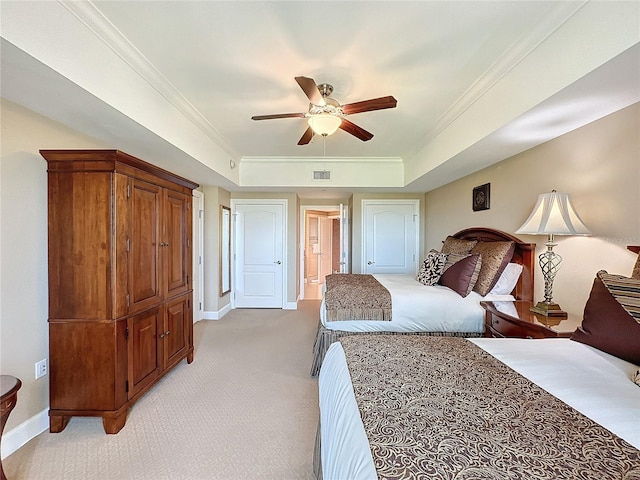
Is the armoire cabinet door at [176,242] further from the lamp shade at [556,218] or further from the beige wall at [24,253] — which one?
the lamp shade at [556,218]

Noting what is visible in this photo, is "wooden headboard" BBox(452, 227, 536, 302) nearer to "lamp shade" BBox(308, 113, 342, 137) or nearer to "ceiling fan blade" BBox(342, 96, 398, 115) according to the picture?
"ceiling fan blade" BBox(342, 96, 398, 115)

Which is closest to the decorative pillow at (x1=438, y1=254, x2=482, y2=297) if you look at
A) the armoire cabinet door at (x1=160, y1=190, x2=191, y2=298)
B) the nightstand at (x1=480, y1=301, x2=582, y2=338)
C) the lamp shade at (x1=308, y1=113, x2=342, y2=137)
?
the nightstand at (x1=480, y1=301, x2=582, y2=338)

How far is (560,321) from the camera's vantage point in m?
1.94

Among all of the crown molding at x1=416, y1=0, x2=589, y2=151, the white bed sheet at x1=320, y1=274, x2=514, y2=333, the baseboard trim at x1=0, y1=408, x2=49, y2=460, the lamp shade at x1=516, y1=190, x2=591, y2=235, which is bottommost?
the baseboard trim at x1=0, y1=408, x2=49, y2=460

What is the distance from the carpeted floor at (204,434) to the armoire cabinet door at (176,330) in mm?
215

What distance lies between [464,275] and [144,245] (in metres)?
2.82

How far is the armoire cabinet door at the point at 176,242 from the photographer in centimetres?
264

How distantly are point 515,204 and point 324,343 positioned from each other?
90.2 inches

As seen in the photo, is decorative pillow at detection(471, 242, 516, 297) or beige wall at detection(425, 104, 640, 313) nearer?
beige wall at detection(425, 104, 640, 313)

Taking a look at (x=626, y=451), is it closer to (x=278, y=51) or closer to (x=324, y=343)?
(x=324, y=343)

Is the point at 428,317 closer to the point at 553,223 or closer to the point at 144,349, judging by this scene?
the point at 553,223

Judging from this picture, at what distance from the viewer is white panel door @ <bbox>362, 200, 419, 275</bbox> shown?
543cm

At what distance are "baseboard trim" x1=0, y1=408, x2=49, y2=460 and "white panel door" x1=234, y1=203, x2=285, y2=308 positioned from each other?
3502mm

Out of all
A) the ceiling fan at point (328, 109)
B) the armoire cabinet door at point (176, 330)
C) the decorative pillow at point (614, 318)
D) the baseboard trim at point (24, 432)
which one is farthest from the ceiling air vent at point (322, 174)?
the baseboard trim at point (24, 432)
